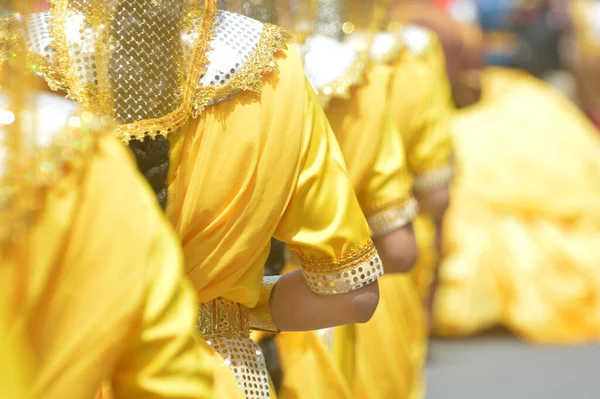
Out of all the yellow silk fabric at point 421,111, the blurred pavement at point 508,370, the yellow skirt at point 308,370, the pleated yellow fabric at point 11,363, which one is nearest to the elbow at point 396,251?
the yellow skirt at point 308,370

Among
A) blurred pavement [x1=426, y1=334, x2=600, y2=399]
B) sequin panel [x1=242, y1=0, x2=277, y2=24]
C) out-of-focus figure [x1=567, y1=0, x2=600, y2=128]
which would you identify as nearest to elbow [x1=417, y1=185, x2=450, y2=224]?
blurred pavement [x1=426, y1=334, x2=600, y2=399]

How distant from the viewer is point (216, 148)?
0.97m

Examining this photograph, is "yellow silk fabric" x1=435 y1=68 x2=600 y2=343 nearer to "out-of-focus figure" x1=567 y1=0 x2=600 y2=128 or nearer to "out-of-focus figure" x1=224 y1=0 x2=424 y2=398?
"out-of-focus figure" x1=567 y1=0 x2=600 y2=128

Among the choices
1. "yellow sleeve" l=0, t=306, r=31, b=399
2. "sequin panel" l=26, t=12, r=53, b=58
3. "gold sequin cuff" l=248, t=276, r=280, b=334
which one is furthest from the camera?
"gold sequin cuff" l=248, t=276, r=280, b=334

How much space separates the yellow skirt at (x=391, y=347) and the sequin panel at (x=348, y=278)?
0.64 metres

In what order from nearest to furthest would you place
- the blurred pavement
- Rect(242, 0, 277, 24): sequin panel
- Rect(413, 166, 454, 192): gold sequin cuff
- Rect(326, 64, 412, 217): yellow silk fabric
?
Rect(242, 0, 277, 24): sequin panel, Rect(326, 64, 412, 217): yellow silk fabric, Rect(413, 166, 454, 192): gold sequin cuff, the blurred pavement

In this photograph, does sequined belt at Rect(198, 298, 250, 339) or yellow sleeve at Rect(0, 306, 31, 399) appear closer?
yellow sleeve at Rect(0, 306, 31, 399)

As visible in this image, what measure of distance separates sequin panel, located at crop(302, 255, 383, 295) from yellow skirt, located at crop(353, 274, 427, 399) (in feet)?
2.11

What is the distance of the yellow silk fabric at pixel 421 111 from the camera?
2.18 metres

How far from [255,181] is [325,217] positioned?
85 mm

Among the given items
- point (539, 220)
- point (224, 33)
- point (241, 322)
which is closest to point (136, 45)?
point (224, 33)

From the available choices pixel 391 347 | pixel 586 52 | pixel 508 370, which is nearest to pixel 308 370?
pixel 391 347

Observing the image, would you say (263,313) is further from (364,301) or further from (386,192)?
(386,192)

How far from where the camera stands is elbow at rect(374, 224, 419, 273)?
157 cm
